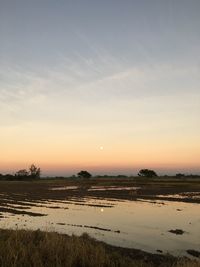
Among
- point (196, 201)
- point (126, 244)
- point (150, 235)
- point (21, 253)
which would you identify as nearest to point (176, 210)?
point (196, 201)

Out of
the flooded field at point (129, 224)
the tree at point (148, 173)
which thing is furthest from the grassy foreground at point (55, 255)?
the tree at point (148, 173)

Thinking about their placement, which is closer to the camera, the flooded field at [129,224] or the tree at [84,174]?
the flooded field at [129,224]

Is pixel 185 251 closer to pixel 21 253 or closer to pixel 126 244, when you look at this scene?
pixel 126 244

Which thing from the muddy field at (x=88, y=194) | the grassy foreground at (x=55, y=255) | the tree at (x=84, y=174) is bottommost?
the grassy foreground at (x=55, y=255)

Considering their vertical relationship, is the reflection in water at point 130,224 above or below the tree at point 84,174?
below

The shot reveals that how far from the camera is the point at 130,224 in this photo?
2400 centimetres

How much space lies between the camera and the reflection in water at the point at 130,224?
18.6 m

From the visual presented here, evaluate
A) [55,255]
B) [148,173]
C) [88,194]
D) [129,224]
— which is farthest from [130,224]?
[148,173]

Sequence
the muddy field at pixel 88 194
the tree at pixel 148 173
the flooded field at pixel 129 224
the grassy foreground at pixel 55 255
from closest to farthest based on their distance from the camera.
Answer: the grassy foreground at pixel 55 255 → the flooded field at pixel 129 224 → the muddy field at pixel 88 194 → the tree at pixel 148 173

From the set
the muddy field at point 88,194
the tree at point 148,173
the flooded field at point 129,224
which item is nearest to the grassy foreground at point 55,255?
the flooded field at point 129,224

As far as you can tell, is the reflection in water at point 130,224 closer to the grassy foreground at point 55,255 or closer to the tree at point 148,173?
the grassy foreground at point 55,255

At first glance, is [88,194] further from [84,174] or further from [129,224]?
[84,174]

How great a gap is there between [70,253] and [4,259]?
6.74 ft

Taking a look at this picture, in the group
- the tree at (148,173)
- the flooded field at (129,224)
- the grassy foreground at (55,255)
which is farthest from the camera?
the tree at (148,173)
